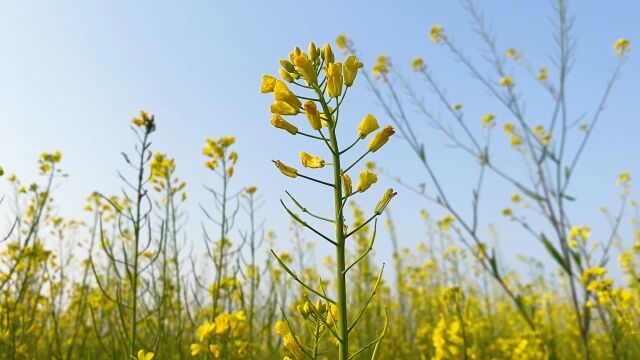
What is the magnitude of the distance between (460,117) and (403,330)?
352cm

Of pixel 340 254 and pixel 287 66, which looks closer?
pixel 340 254

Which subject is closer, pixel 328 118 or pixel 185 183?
pixel 328 118

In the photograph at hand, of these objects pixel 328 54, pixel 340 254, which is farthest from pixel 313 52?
pixel 340 254

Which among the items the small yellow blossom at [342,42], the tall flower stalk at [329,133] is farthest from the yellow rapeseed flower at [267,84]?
the small yellow blossom at [342,42]

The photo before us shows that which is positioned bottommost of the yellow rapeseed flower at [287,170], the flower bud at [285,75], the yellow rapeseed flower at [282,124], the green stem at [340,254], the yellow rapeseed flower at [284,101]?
the green stem at [340,254]

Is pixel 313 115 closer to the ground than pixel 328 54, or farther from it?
closer to the ground

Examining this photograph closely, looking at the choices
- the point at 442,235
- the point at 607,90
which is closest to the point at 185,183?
the point at 607,90

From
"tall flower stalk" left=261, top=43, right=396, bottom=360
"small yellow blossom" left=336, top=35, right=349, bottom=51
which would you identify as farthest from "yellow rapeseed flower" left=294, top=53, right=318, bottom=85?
"small yellow blossom" left=336, top=35, right=349, bottom=51

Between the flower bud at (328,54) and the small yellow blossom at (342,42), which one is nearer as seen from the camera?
the flower bud at (328,54)

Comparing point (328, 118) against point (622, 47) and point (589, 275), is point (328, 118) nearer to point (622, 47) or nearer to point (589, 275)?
point (589, 275)

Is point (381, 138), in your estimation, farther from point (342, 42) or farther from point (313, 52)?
point (342, 42)

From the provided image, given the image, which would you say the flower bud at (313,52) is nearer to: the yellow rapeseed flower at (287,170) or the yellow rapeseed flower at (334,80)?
the yellow rapeseed flower at (334,80)

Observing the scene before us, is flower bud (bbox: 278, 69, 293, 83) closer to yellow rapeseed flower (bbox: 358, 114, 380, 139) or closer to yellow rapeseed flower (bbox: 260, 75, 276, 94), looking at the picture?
yellow rapeseed flower (bbox: 260, 75, 276, 94)

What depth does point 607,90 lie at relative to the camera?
361cm
